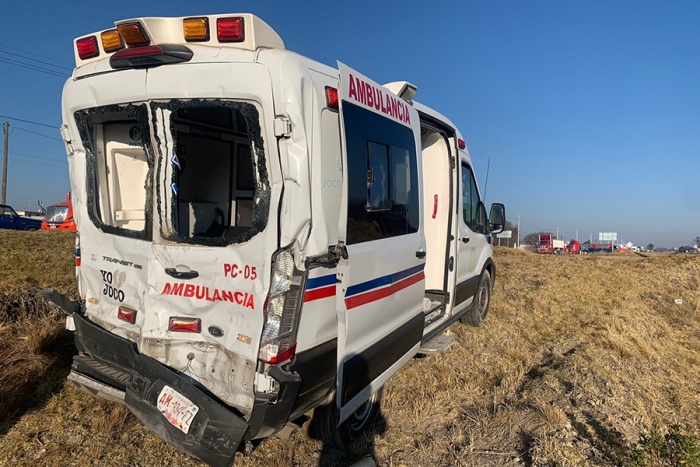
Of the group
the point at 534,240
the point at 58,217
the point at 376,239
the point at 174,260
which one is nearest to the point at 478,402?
the point at 376,239

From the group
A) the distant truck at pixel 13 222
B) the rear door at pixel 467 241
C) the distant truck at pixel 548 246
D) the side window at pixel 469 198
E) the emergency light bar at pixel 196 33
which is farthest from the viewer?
the distant truck at pixel 548 246

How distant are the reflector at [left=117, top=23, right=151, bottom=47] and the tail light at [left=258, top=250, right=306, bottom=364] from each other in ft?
5.16

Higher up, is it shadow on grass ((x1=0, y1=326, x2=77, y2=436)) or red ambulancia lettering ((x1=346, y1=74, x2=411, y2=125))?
red ambulancia lettering ((x1=346, y1=74, x2=411, y2=125))

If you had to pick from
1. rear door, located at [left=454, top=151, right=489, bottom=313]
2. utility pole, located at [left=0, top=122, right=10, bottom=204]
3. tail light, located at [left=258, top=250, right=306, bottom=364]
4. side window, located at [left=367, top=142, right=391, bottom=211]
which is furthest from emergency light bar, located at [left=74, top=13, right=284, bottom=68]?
utility pole, located at [left=0, top=122, right=10, bottom=204]

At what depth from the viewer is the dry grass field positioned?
3.25m

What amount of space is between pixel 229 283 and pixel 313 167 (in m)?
0.84

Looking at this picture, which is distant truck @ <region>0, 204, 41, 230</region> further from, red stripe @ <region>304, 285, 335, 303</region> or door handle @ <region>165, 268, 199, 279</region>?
red stripe @ <region>304, 285, 335, 303</region>

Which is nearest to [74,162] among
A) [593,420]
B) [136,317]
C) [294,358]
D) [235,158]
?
[136,317]

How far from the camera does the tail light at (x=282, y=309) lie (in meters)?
2.55

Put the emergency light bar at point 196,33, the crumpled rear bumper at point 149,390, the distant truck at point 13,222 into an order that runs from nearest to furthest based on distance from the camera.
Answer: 1. the crumpled rear bumper at point 149,390
2. the emergency light bar at point 196,33
3. the distant truck at point 13,222

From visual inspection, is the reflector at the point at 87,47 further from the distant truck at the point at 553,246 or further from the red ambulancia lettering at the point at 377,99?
the distant truck at the point at 553,246

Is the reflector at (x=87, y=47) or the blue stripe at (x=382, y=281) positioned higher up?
the reflector at (x=87, y=47)

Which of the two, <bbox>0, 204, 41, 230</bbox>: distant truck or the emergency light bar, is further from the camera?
<bbox>0, 204, 41, 230</bbox>: distant truck

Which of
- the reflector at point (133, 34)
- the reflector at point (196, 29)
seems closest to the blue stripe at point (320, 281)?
the reflector at point (196, 29)
